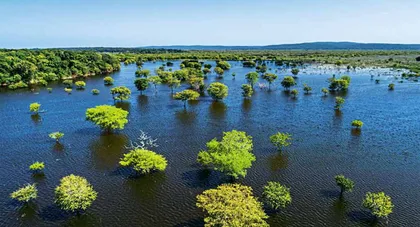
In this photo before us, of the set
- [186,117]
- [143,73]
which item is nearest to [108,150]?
[186,117]

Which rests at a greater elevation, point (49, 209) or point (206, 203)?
point (206, 203)

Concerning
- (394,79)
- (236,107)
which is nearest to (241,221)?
(236,107)

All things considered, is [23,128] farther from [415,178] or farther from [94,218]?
[415,178]

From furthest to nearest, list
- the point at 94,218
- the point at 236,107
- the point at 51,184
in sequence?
1. the point at 236,107
2. the point at 51,184
3. the point at 94,218

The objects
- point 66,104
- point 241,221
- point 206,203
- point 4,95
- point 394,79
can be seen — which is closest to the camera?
point 241,221

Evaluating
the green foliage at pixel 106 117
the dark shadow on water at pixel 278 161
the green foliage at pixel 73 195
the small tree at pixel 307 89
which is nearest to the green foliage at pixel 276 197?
the dark shadow on water at pixel 278 161
